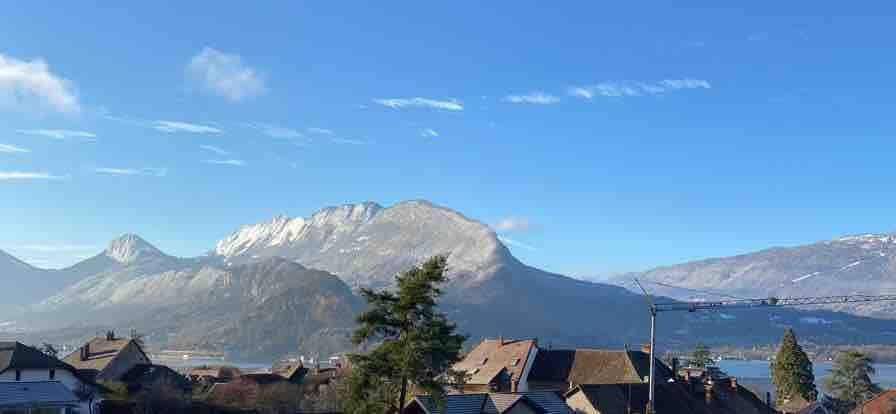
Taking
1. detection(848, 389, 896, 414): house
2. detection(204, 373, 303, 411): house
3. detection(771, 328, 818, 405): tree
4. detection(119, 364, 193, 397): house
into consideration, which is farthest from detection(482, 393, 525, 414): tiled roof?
detection(771, 328, 818, 405): tree

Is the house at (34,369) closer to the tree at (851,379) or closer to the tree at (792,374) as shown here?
the tree at (792,374)

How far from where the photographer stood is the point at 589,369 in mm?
88250

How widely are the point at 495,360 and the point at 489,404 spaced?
29105 mm

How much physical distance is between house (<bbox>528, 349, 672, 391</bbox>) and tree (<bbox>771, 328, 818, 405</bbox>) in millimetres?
24377

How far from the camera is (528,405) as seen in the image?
6344 centimetres

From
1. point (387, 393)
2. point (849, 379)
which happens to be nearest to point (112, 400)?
point (387, 393)

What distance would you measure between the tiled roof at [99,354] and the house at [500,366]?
37.2 metres

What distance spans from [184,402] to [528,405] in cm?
2856

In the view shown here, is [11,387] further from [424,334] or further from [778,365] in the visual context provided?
[778,365]

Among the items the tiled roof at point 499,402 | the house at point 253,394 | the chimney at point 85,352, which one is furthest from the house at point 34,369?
the tiled roof at point 499,402

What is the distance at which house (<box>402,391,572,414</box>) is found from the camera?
58.2 m

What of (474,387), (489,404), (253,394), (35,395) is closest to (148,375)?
(253,394)

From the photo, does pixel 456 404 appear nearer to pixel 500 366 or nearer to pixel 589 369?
pixel 500 366

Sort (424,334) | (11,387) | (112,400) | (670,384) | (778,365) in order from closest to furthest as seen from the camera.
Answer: (424,334) < (11,387) < (112,400) < (670,384) < (778,365)
